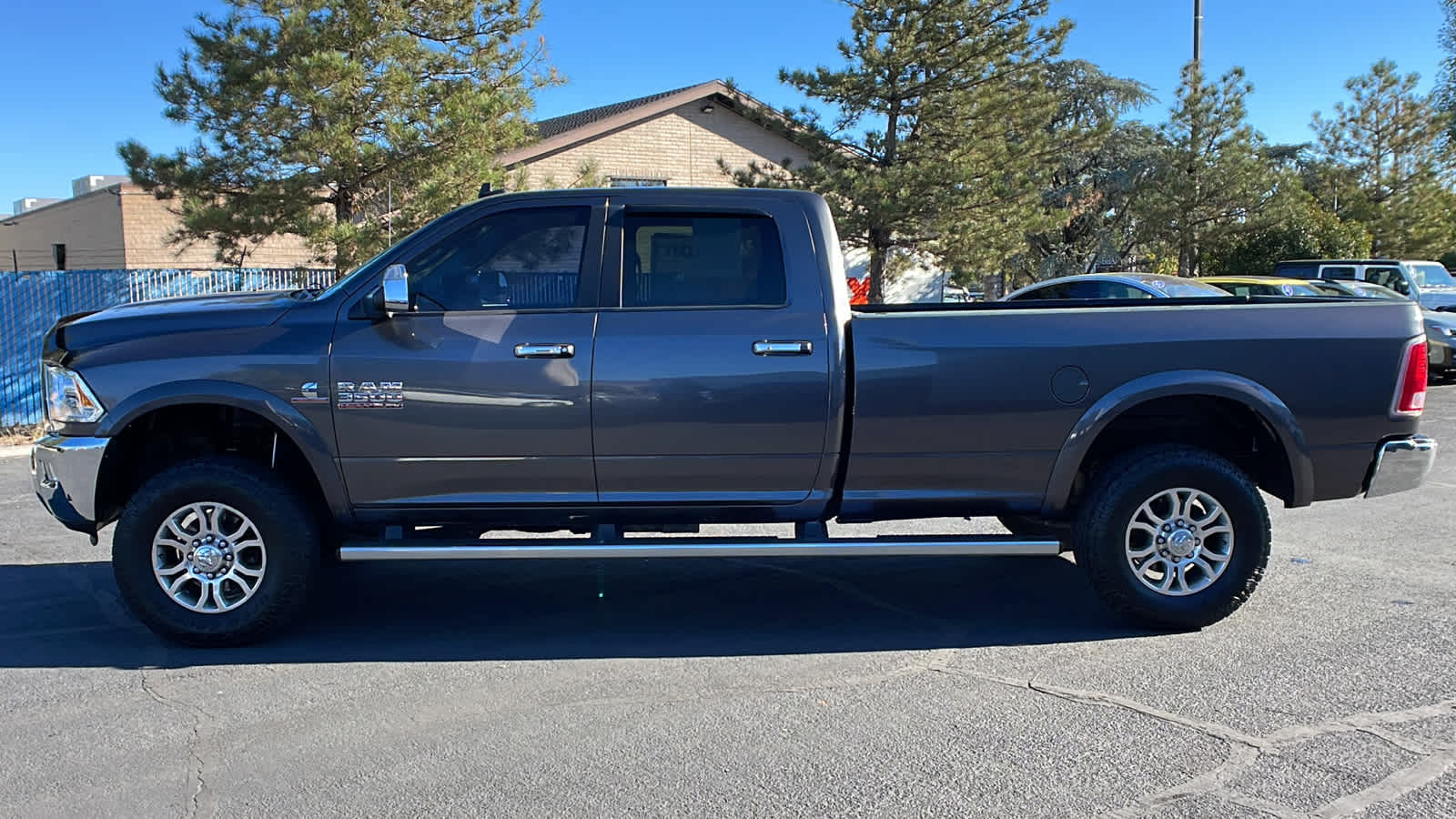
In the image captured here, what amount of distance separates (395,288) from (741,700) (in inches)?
89.6

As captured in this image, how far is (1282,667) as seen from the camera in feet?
14.8

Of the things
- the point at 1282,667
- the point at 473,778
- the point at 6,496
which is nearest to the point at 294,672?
the point at 473,778

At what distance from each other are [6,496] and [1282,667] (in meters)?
9.35

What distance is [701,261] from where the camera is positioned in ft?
16.5

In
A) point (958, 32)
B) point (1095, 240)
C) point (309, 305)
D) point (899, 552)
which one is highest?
point (958, 32)

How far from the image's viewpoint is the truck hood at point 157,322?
15.5ft

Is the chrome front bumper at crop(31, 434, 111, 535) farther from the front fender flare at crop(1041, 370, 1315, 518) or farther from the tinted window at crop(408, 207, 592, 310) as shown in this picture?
the front fender flare at crop(1041, 370, 1315, 518)

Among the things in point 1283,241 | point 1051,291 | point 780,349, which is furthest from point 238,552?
point 1283,241

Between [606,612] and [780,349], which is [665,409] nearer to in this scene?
[780,349]

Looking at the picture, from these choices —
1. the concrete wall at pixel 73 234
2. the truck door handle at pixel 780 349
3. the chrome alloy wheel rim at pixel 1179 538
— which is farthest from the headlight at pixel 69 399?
the concrete wall at pixel 73 234

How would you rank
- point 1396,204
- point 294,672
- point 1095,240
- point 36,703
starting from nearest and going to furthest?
point 36,703 → point 294,672 → point 1396,204 → point 1095,240

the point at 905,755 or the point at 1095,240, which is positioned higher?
the point at 1095,240

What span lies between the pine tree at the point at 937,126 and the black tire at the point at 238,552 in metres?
14.2

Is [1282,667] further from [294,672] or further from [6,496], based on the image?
[6,496]
